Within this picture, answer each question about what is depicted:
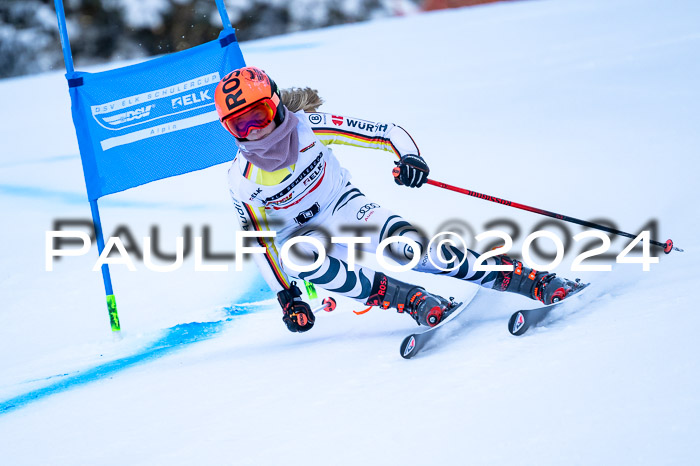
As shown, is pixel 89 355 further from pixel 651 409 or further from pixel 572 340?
pixel 651 409

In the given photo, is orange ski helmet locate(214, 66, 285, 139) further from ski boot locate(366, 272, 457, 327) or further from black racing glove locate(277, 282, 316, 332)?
ski boot locate(366, 272, 457, 327)

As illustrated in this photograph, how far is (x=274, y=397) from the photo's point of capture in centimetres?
259

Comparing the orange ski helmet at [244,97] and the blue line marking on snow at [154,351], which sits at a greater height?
the orange ski helmet at [244,97]

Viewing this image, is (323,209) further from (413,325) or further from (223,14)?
(223,14)

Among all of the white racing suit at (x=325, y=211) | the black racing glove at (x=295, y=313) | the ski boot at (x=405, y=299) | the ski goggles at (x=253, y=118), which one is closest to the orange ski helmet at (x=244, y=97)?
the ski goggles at (x=253, y=118)

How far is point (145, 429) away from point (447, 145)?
12.9ft

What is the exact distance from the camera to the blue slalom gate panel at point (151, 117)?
139 inches

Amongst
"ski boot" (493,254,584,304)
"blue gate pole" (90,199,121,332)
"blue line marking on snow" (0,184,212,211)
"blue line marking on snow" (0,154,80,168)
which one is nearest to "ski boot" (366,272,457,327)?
"ski boot" (493,254,584,304)

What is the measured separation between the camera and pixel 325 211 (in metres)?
2.95

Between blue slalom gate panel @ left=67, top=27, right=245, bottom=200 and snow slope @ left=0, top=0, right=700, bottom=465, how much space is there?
892 millimetres


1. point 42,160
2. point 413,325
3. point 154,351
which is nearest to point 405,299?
point 413,325

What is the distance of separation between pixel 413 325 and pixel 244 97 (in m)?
1.26

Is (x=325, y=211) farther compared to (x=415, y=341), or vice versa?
(x=325, y=211)

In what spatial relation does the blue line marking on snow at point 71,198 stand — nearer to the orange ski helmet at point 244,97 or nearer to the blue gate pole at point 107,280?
the blue gate pole at point 107,280
